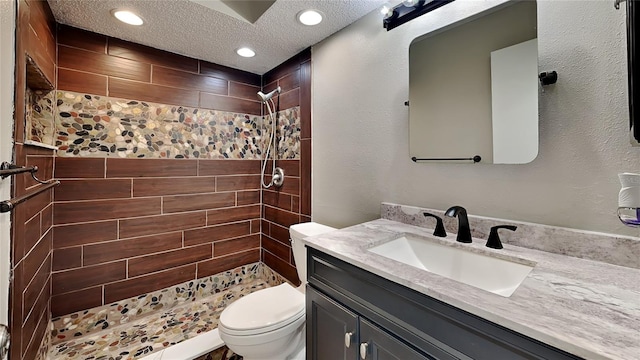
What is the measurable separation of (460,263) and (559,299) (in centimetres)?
41

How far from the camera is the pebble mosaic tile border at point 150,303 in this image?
1712 mm

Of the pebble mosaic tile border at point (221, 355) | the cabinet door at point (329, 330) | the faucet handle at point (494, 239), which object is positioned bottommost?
the pebble mosaic tile border at point (221, 355)

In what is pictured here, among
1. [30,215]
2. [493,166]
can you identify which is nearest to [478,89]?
[493,166]

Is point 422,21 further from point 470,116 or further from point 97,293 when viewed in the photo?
point 97,293

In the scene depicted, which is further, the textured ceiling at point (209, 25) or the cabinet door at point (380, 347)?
the textured ceiling at point (209, 25)

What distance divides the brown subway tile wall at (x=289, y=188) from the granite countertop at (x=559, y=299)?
119cm

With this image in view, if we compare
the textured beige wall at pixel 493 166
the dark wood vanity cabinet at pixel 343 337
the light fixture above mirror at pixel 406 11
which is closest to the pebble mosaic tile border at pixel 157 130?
the textured beige wall at pixel 493 166

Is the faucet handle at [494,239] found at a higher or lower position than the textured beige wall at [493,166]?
lower

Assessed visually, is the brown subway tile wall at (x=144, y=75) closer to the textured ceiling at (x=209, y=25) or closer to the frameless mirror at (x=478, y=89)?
the textured ceiling at (x=209, y=25)

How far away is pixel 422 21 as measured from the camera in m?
1.32

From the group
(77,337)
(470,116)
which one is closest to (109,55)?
(77,337)

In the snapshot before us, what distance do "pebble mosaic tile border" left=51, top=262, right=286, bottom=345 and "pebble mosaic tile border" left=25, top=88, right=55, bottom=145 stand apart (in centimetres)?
120

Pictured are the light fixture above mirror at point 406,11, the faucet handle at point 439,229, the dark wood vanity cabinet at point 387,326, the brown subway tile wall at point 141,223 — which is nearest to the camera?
the dark wood vanity cabinet at point 387,326

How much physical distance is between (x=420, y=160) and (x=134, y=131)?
2052mm
